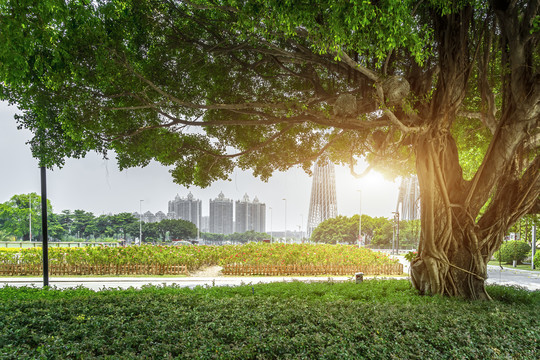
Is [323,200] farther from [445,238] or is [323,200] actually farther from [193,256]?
[445,238]

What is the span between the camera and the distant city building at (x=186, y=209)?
171 feet

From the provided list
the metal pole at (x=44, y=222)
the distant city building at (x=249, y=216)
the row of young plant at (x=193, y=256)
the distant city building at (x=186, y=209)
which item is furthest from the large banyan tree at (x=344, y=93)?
the distant city building at (x=249, y=216)

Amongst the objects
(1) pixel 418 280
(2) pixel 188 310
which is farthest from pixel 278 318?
(1) pixel 418 280

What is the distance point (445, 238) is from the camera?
6.12 meters

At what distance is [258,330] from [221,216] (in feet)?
185

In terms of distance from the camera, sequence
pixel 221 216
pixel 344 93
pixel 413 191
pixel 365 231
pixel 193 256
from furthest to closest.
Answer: pixel 365 231, pixel 221 216, pixel 413 191, pixel 193 256, pixel 344 93

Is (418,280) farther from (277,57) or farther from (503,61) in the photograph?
(277,57)

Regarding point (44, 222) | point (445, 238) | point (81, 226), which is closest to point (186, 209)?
point (81, 226)

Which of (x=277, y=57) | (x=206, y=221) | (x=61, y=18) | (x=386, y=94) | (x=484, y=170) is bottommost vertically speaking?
(x=206, y=221)

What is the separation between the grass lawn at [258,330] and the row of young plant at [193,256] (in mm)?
10070

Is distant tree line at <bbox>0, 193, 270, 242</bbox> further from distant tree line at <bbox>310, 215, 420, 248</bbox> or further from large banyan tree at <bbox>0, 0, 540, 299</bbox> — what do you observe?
large banyan tree at <bbox>0, 0, 540, 299</bbox>

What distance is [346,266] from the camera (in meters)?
15.4

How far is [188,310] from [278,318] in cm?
130

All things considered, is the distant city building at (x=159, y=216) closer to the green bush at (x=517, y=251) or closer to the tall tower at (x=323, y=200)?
the tall tower at (x=323, y=200)
